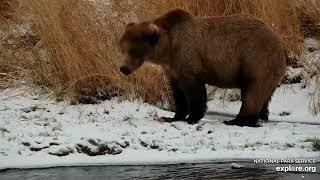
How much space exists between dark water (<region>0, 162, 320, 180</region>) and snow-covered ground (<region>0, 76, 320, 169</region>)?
0.39ft

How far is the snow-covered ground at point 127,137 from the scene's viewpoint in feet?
19.1

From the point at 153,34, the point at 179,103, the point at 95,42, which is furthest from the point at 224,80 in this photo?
the point at 95,42

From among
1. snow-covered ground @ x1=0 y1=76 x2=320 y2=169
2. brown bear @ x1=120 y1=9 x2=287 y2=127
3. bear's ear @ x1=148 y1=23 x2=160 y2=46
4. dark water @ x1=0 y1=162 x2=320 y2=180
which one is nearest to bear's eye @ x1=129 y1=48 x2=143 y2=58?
brown bear @ x1=120 y1=9 x2=287 y2=127

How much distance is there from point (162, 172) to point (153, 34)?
1.99 m

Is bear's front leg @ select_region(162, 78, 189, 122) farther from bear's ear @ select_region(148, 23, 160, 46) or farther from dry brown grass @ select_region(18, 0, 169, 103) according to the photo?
dry brown grass @ select_region(18, 0, 169, 103)

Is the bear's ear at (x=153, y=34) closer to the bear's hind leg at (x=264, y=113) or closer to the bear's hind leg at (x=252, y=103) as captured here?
the bear's hind leg at (x=252, y=103)

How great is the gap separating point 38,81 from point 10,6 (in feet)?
7.51

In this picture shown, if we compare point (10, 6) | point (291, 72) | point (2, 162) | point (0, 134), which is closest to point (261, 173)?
point (2, 162)

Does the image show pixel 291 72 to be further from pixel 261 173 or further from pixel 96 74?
pixel 261 173

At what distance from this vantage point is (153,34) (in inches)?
276

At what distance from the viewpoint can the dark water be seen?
17.3 feet

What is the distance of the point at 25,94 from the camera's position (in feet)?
28.3

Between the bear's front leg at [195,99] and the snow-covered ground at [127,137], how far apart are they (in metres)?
0.11

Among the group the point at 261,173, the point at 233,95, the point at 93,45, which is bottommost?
the point at 261,173
